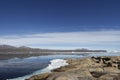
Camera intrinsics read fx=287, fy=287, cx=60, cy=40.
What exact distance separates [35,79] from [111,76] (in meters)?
10.8

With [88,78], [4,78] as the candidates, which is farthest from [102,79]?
[4,78]

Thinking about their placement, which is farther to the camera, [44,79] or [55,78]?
[44,79]

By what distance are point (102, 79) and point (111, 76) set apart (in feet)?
6.86

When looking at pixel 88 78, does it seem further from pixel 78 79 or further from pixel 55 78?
pixel 55 78

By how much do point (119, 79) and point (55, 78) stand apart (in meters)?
7.88

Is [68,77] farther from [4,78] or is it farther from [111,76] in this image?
[4,78]

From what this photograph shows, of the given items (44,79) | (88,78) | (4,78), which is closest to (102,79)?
(88,78)

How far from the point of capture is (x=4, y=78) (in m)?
50.0

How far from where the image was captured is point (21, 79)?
150 feet

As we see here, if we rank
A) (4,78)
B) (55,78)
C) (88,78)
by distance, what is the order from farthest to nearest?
(4,78) → (88,78) → (55,78)

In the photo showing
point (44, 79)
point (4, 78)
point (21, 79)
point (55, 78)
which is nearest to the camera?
point (55, 78)

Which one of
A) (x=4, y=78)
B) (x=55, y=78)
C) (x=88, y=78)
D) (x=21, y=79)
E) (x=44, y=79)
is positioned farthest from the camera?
(x=4, y=78)

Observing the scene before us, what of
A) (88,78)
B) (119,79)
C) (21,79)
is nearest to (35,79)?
(21,79)

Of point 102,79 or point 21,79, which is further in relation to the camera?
point 21,79
